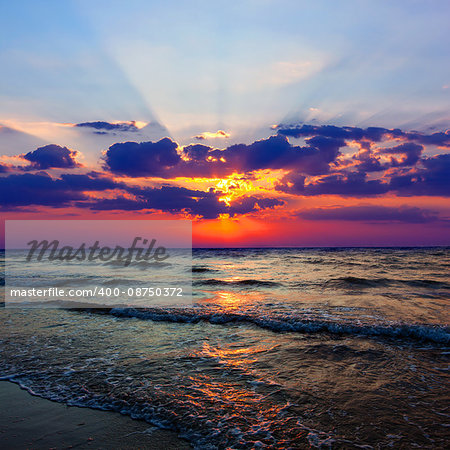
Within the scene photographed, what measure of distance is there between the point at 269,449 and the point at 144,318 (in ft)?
33.2

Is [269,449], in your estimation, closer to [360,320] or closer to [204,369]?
[204,369]

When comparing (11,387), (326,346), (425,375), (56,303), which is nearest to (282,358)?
(326,346)

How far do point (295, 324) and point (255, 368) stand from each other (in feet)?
14.3

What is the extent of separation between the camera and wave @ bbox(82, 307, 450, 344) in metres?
10.4

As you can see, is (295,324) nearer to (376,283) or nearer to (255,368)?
(255,368)

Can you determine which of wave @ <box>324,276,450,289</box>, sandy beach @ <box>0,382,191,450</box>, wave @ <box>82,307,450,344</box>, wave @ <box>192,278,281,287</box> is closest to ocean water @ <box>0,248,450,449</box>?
wave @ <box>82,307,450,344</box>

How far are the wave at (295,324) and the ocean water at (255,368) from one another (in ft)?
→ 0.17

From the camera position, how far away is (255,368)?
7742 mm

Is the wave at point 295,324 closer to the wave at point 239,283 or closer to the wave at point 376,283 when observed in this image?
the wave at point 239,283

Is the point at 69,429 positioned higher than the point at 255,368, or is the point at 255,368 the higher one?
the point at 69,429

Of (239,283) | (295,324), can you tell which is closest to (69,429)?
(295,324)

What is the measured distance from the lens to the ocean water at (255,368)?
5.28m

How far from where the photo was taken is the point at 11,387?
691 cm

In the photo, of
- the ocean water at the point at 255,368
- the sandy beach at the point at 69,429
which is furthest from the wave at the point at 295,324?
the sandy beach at the point at 69,429
